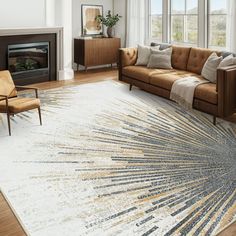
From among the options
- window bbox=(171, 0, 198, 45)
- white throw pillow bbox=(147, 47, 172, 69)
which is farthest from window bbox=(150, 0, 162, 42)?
white throw pillow bbox=(147, 47, 172, 69)

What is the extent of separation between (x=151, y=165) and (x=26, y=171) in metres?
1.26

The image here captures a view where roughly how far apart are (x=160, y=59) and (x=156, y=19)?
2499mm

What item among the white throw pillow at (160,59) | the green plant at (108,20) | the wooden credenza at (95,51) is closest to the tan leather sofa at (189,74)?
the white throw pillow at (160,59)

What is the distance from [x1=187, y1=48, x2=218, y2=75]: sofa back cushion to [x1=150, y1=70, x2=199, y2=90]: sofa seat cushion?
0.14 meters

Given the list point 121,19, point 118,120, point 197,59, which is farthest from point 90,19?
point 118,120

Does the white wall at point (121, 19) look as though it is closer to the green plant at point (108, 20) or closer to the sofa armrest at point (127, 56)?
the green plant at point (108, 20)

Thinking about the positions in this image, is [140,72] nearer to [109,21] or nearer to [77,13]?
[109,21]

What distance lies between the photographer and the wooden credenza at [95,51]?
813cm

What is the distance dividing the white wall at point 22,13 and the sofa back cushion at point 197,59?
10.7 feet

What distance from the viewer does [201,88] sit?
15.4ft

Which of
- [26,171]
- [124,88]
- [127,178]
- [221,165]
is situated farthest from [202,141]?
[124,88]

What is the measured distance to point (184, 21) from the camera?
24.3 feet

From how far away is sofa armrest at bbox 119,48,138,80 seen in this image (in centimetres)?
638

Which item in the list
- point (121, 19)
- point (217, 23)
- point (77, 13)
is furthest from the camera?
point (121, 19)
